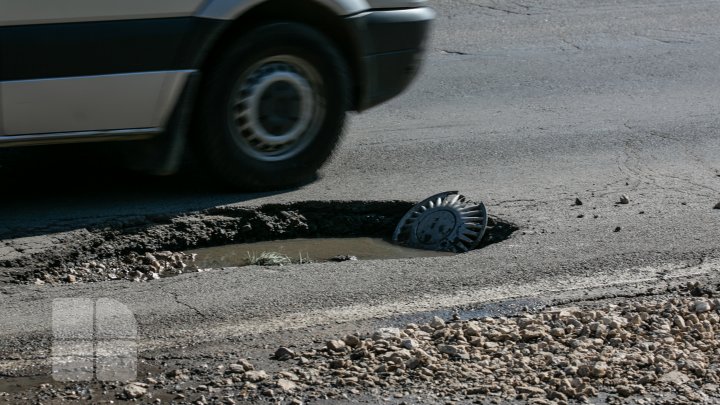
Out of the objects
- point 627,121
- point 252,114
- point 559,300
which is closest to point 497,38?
point 627,121

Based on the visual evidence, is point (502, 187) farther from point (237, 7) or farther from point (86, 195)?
point (86, 195)

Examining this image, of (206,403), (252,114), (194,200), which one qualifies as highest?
(252,114)

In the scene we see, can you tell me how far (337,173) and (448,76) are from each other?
2.87m

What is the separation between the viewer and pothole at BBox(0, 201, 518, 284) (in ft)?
18.7

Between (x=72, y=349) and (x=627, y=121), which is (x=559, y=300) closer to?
(x=72, y=349)

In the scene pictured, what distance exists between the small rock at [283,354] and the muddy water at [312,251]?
162 cm

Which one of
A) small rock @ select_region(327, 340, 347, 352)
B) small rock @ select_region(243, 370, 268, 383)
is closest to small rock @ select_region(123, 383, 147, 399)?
small rock @ select_region(243, 370, 268, 383)

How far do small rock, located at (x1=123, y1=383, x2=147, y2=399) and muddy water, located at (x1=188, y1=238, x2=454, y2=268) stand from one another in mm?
1900

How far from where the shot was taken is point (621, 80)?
32.0 ft

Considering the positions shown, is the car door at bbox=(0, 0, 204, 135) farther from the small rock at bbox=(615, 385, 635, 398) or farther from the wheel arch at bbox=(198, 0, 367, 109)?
the small rock at bbox=(615, 385, 635, 398)

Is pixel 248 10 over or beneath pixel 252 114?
over

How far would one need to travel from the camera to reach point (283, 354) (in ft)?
14.5

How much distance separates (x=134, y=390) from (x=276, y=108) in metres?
2.86

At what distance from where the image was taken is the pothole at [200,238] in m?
5.70
